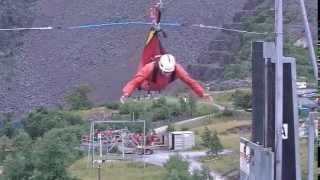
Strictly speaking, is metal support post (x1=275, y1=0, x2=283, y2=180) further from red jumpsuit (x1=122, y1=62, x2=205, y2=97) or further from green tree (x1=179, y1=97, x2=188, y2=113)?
green tree (x1=179, y1=97, x2=188, y2=113)

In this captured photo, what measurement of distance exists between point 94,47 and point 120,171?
26.2 meters

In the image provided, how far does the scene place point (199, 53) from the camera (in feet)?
143

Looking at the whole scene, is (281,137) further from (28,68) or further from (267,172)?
(28,68)

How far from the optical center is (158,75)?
229 inches

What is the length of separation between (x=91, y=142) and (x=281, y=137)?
15.1 meters

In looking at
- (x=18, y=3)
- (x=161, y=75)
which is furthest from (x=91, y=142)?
(x=18, y=3)

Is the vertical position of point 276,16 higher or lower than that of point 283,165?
higher

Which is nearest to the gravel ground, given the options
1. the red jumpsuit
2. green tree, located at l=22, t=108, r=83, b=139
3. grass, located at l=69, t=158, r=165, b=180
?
grass, located at l=69, t=158, r=165, b=180

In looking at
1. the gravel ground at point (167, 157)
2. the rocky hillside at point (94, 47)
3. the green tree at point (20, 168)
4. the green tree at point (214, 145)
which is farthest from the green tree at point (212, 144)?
the rocky hillside at point (94, 47)

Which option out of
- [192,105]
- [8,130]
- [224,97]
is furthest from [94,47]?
[8,130]

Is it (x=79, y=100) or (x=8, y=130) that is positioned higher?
(x=79, y=100)

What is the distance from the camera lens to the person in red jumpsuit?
18.8 feet

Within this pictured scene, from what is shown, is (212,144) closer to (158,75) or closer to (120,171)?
(120,171)

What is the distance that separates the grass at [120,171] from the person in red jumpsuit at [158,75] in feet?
38.7
